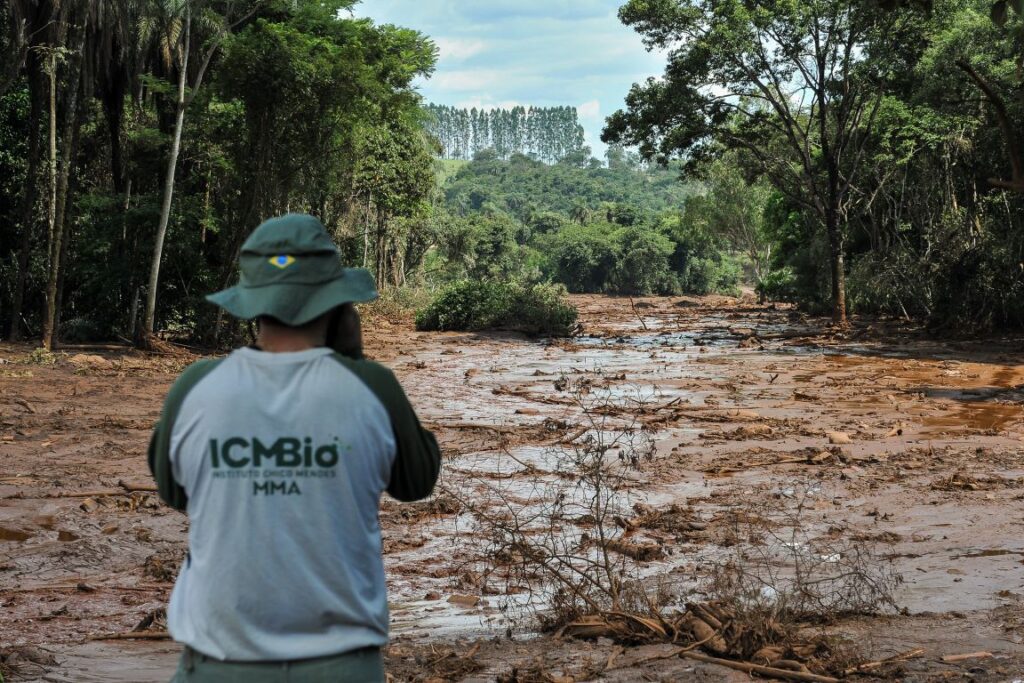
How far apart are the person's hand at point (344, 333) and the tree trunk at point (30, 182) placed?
19.6 metres

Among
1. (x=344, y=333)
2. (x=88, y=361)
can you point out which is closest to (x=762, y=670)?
(x=344, y=333)

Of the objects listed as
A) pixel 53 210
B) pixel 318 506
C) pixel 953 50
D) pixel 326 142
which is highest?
pixel 953 50

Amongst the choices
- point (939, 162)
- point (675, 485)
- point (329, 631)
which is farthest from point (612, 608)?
point (939, 162)

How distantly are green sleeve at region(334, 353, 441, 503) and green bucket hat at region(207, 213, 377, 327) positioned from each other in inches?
5.2

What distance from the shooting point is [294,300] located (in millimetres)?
2154

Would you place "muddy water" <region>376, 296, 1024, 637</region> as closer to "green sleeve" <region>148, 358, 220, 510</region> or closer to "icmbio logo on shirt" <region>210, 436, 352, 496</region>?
"green sleeve" <region>148, 358, 220, 510</region>

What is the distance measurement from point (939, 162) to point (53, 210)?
21.7 m

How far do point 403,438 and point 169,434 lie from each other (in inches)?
18.5

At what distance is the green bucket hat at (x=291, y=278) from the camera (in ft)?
7.04

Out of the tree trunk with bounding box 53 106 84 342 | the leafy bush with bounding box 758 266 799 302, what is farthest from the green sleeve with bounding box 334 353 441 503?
the leafy bush with bounding box 758 266 799 302

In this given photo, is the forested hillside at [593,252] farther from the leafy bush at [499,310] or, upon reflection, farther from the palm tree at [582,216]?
Answer: the leafy bush at [499,310]

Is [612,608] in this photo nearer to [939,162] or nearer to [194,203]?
[194,203]

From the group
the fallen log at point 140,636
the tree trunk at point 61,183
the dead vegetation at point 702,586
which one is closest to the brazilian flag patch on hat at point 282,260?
the dead vegetation at point 702,586

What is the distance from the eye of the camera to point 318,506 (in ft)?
6.77
